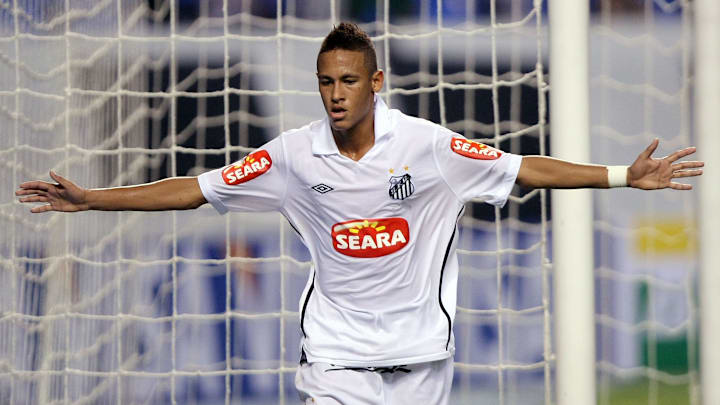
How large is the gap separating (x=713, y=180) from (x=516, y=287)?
383cm

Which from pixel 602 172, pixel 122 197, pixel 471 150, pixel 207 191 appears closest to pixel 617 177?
pixel 602 172

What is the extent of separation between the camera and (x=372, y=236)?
9.25 ft

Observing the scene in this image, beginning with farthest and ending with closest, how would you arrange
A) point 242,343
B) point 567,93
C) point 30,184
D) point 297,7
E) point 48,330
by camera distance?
point 297,7 < point 242,343 < point 48,330 < point 567,93 < point 30,184

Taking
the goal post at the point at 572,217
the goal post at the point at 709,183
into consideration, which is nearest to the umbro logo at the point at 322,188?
the goal post at the point at 572,217

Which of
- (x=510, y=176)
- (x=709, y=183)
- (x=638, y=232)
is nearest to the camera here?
(x=510, y=176)

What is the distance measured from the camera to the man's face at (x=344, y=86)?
108 inches

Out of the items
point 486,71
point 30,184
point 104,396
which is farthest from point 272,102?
point 30,184

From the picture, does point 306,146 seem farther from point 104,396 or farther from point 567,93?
point 104,396

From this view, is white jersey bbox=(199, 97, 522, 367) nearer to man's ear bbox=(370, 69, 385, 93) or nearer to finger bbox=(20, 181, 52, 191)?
man's ear bbox=(370, 69, 385, 93)

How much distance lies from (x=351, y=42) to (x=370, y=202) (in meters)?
0.44

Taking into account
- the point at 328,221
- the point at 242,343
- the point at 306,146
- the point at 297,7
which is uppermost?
the point at 297,7

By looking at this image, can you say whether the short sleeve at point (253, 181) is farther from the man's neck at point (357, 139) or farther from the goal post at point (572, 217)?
the goal post at point (572, 217)

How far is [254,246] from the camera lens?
22.7ft

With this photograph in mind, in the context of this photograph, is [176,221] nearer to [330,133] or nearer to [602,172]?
[330,133]
